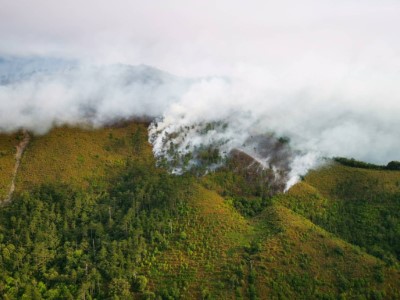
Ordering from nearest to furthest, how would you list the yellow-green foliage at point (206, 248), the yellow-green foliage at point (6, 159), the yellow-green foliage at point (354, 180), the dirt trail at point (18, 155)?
the yellow-green foliage at point (206, 248) → the dirt trail at point (18, 155) → the yellow-green foliage at point (6, 159) → the yellow-green foliage at point (354, 180)

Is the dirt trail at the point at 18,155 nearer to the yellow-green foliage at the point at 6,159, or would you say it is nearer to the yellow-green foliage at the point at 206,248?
the yellow-green foliage at the point at 6,159

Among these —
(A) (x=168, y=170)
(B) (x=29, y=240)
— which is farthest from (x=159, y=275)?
(A) (x=168, y=170)

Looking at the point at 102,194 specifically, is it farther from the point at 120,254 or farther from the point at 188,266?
the point at 188,266

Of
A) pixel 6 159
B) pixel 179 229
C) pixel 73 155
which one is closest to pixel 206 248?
pixel 179 229

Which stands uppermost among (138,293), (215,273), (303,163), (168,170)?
(303,163)

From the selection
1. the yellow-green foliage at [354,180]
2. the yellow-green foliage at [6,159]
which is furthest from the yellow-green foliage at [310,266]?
the yellow-green foliage at [6,159]

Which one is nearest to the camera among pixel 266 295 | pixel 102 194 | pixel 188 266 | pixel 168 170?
pixel 266 295
